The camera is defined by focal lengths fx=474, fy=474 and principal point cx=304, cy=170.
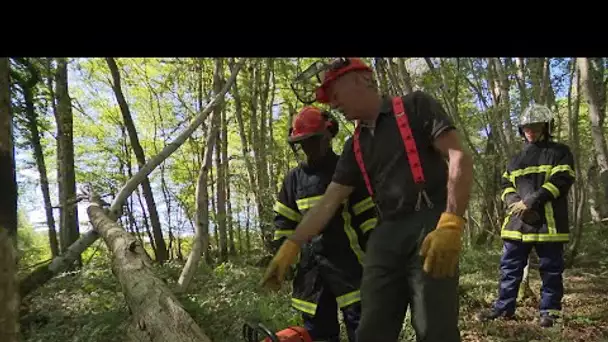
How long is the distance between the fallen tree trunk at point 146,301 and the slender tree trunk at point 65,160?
15.1 ft

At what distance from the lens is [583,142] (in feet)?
43.7

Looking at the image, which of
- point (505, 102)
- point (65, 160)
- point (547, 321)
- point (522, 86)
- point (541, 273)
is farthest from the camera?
point (65, 160)

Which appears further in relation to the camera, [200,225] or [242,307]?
[200,225]

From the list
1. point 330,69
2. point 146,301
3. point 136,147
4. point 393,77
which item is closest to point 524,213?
point 330,69

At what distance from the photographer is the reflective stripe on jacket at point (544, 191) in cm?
449

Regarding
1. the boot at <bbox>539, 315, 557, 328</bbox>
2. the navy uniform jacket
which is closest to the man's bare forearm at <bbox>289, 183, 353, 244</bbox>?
the navy uniform jacket

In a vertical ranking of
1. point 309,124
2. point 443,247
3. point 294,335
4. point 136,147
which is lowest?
point 294,335

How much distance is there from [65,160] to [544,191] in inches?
335

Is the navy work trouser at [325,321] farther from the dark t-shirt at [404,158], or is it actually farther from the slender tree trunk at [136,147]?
the slender tree trunk at [136,147]

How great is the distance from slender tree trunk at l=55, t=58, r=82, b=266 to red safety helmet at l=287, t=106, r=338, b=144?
630 centimetres

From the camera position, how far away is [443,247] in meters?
2.15

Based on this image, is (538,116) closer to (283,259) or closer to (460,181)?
(460,181)

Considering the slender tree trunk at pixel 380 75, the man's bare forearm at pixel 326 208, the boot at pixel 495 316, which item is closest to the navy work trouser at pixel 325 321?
the man's bare forearm at pixel 326 208
